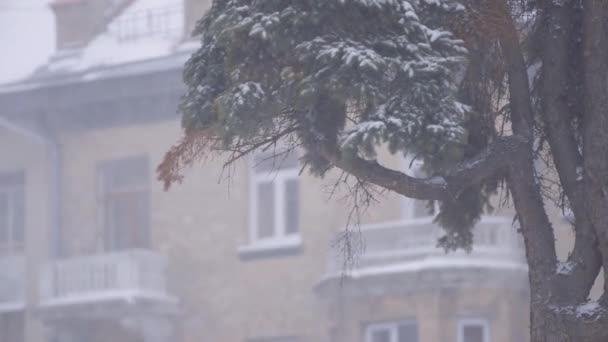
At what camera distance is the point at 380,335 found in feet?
73.8

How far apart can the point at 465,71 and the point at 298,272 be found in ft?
48.0

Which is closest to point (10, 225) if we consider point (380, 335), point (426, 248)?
point (380, 335)

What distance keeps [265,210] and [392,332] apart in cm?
322

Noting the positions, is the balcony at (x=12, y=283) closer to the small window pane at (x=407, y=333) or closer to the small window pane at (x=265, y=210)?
the small window pane at (x=265, y=210)

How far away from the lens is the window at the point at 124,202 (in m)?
25.5

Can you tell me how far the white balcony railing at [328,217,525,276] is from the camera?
21188 mm

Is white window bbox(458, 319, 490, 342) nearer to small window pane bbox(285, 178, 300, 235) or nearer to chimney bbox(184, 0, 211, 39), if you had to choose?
small window pane bbox(285, 178, 300, 235)

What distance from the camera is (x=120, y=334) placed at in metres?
24.6

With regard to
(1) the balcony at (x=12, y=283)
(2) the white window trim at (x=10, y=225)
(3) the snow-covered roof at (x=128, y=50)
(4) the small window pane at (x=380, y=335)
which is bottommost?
(4) the small window pane at (x=380, y=335)

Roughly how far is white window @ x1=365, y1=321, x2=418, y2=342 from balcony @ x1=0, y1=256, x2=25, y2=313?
6890 mm

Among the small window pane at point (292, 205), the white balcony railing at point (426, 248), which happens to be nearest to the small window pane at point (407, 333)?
the white balcony railing at point (426, 248)

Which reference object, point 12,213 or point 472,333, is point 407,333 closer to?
point 472,333

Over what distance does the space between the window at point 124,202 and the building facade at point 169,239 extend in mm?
25

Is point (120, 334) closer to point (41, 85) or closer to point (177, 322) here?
point (177, 322)
